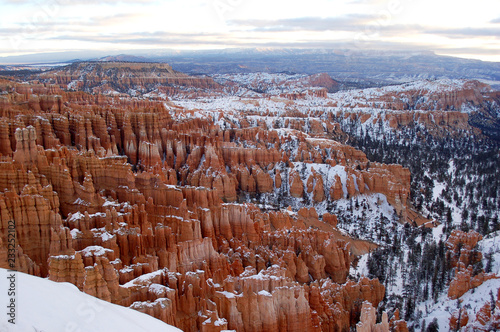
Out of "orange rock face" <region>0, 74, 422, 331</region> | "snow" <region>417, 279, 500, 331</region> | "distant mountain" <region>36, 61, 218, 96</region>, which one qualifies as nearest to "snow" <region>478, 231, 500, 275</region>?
"snow" <region>417, 279, 500, 331</region>

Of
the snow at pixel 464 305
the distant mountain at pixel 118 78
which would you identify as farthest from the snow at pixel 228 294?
the distant mountain at pixel 118 78

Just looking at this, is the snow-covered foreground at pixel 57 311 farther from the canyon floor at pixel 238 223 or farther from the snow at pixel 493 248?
the snow at pixel 493 248

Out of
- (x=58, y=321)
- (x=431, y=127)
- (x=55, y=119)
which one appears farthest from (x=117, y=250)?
(x=431, y=127)

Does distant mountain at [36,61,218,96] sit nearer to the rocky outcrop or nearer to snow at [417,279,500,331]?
snow at [417,279,500,331]

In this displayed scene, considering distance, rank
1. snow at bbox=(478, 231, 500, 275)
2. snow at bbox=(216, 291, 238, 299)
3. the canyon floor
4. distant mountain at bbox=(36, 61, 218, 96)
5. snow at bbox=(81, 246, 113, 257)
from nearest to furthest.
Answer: snow at bbox=(216, 291, 238, 299)
snow at bbox=(81, 246, 113, 257)
the canyon floor
snow at bbox=(478, 231, 500, 275)
distant mountain at bbox=(36, 61, 218, 96)

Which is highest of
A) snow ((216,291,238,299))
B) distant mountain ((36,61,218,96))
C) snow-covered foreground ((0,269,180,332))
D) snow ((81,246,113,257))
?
distant mountain ((36,61,218,96))

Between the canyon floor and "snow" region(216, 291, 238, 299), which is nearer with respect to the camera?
"snow" region(216, 291, 238, 299)

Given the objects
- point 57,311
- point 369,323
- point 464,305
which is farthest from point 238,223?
point 57,311

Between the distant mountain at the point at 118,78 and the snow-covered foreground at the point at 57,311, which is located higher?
the distant mountain at the point at 118,78

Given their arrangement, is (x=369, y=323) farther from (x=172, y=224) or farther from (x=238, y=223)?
(x=238, y=223)
